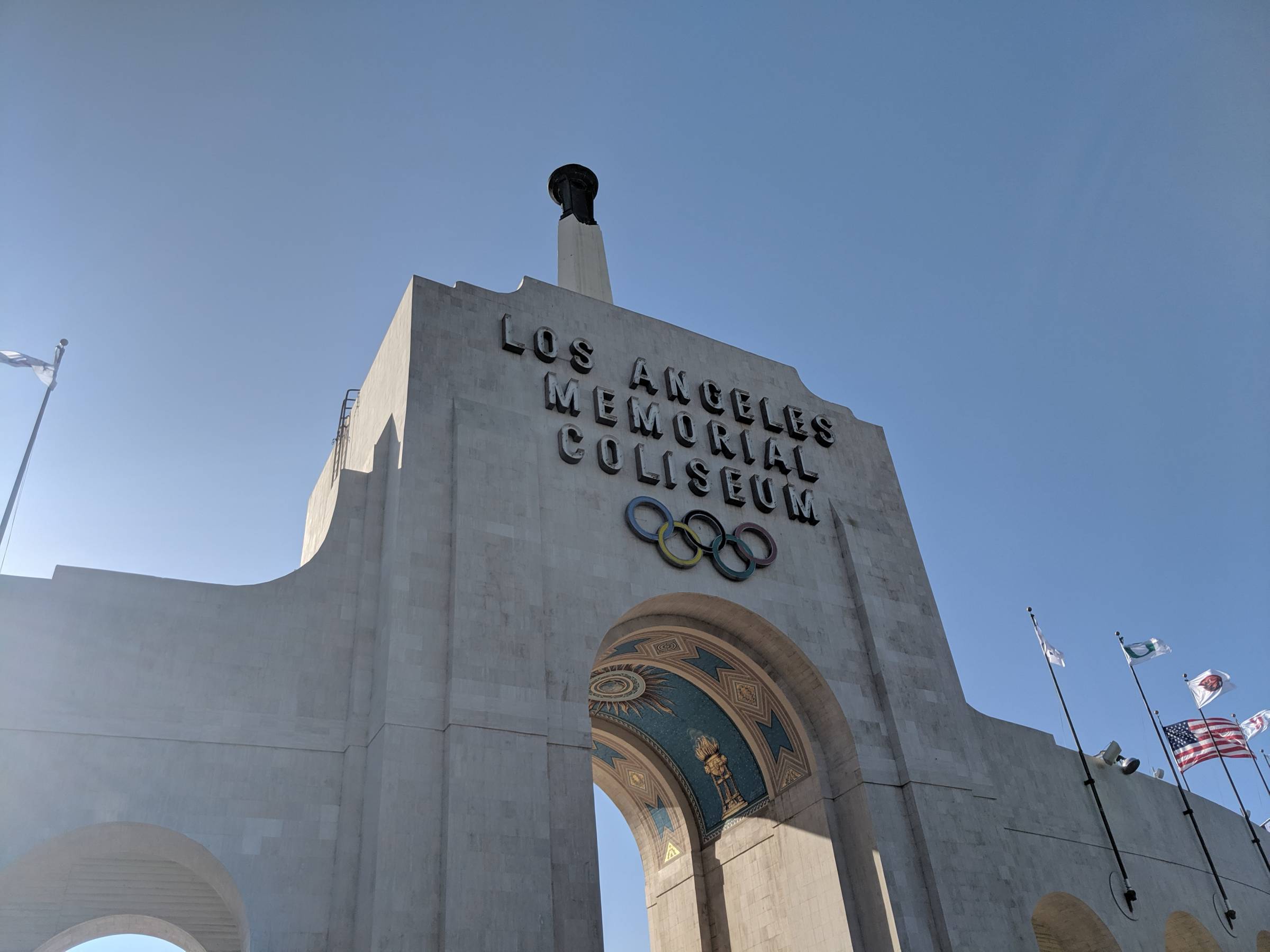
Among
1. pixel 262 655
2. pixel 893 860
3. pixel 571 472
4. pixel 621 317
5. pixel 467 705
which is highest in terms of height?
pixel 621 317

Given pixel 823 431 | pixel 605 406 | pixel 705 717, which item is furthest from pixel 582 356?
pixel 705 717

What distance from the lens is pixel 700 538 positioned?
892 inches

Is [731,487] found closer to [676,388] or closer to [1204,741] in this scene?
[676,388]

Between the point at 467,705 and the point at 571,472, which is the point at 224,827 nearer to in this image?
the point at 467,705

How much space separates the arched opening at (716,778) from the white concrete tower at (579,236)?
10426 millimetres

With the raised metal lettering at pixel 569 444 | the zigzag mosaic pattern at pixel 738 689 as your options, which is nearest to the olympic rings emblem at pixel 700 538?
the raised metal lettering at pixel 569 444

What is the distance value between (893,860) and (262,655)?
42.3ft

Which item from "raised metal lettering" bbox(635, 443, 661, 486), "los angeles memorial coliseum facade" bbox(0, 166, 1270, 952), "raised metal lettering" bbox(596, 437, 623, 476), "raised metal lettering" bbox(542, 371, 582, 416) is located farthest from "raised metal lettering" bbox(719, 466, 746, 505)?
"raised metal lettering" bbox(542, 371, 582, 416)

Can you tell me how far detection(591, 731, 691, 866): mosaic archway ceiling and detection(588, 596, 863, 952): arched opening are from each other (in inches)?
1.6

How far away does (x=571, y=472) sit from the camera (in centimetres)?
2195

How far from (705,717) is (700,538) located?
5.28 meters

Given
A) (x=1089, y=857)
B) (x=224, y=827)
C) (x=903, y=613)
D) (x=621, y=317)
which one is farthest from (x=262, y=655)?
(x=1089, y=857)

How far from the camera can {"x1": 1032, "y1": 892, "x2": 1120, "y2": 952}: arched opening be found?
80.8 ft

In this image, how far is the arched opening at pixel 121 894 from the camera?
15953 mm
